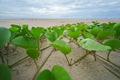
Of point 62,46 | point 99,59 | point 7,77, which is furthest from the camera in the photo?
point 99,59

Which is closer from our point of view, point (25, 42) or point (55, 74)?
point (55, 74)

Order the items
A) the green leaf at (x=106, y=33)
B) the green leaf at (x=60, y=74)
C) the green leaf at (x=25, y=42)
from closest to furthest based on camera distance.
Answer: the green leaf at (x=60, y=74)
the green leaf at (x=25, y=42)
the green leaf at (x=106, y=33)

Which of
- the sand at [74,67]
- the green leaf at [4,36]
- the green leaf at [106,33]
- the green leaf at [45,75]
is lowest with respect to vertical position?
the sand at [74,67]

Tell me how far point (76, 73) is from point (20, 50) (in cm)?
32

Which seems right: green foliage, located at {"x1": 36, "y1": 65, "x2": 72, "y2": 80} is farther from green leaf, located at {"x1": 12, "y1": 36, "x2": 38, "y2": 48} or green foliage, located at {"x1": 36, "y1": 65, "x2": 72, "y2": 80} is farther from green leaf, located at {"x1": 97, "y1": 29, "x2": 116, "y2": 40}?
green leaf, located at {"x1": 97, "y1": 29, "x2": 116, "y2": 40}

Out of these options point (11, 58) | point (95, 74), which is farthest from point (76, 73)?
point (11, 58)

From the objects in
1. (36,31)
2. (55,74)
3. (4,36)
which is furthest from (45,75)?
(36,31)

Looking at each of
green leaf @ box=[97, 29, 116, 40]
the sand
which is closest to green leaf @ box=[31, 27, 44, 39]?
the sand

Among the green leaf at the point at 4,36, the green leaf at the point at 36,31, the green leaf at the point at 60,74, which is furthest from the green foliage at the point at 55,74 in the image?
the green leaf at the point at 36,31

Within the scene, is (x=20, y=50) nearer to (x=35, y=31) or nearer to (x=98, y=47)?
(x=35, y=31)

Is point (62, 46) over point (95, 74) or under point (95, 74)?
over

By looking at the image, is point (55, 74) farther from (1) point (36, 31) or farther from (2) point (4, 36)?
(1) point (36, 31)

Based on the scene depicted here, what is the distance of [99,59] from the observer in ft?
2.11

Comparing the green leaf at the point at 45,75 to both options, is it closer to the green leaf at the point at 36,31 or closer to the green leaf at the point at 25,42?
the green leaf at the point at 25,42
